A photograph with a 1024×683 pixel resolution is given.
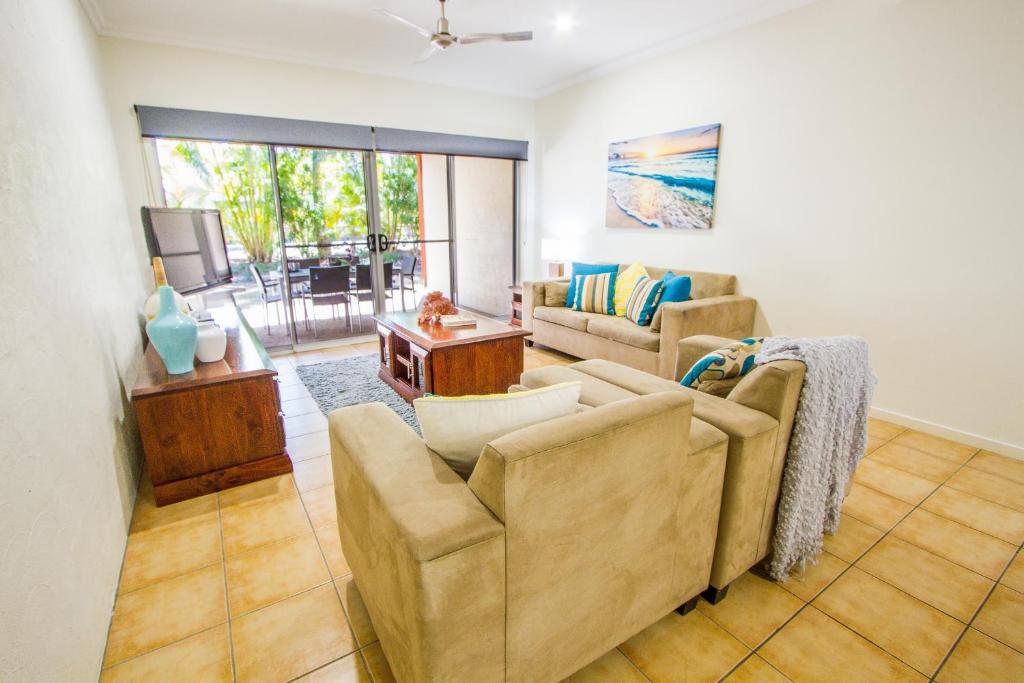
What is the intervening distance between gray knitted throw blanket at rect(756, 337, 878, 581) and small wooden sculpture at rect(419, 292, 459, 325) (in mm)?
2257

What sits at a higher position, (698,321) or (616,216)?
(616,216)

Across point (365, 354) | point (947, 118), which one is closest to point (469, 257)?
point (365, 354)

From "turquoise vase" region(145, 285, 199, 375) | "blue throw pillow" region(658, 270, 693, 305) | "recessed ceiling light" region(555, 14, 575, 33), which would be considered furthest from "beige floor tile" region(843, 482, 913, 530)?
"recessed ceiling light" region(555, 14, 575, 33)

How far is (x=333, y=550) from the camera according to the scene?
1953 mm

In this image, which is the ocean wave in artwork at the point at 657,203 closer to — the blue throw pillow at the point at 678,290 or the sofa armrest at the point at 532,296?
the blue throw pillow at the point at 678,290

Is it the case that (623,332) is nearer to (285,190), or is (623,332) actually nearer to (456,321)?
(456,321)

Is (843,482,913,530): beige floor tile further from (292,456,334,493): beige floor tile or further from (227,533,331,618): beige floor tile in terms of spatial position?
(292,456,334,493): beige floor tile

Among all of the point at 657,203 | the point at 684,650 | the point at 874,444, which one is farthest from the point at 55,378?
the point at 657,203

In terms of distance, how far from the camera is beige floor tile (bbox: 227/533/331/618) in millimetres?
1699

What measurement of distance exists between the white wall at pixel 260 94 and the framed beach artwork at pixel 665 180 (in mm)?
1806

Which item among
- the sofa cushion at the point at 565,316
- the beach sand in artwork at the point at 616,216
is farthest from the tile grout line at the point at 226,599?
the beach sand in artwork at the point at 616,216

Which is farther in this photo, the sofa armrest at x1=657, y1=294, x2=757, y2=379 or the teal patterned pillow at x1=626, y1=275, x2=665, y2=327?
the teal patterned pillow at x1=626, y1=275, x2=665, y2=327

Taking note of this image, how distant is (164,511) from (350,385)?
164 centimetres

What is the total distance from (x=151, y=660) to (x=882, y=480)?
10.4 feet
